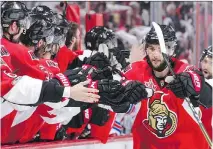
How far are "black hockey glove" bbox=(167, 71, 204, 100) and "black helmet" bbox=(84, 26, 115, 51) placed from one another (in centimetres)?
132

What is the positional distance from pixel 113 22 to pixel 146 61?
4.94m

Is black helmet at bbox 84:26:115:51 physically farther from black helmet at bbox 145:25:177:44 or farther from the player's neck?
the player's neck

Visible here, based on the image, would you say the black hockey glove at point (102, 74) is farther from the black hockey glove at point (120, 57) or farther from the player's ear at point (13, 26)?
the black hockey glove at point (120, 57)

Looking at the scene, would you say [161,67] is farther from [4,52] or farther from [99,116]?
[4,52]

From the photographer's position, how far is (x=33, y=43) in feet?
12.0

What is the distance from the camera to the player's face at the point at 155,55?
355 cm

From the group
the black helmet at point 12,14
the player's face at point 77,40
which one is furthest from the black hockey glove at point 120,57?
the black helmet at point 12,14

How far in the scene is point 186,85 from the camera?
325 centimetres

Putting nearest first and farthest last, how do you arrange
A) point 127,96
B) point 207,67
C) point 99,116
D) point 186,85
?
point 127,96 → point 186,85 → point 99,116 → point 207,67

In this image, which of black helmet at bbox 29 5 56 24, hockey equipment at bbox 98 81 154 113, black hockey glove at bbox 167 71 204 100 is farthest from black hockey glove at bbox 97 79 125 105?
black helmet at bbox 29 5 56 24

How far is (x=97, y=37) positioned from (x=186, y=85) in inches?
57.0

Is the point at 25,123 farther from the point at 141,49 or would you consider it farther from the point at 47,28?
the point at 141,49

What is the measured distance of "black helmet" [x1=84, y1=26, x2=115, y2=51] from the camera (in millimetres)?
4578

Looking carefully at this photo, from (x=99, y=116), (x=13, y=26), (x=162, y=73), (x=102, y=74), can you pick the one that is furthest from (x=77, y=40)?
(x=102, y=74)
